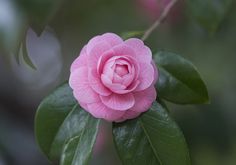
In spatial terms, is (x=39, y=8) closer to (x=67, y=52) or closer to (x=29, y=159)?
(x=29, y=159)

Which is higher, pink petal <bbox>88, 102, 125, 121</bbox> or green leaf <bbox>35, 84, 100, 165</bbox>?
pink petal <bbox>88, 102, 125, 121</bbox>

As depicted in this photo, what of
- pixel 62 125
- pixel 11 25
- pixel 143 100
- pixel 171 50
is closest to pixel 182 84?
pixel 143 100

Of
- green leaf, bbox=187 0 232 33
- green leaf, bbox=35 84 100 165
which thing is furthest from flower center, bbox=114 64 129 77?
green leaf, bbox=187 0 232 33

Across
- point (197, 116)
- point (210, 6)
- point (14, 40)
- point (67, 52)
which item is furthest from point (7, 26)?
point (67, 52)

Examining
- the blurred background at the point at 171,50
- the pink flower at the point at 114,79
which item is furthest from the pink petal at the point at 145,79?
the blurred background at the point at 171,50

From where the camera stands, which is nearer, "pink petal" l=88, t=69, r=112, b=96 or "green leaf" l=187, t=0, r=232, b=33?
"pink petal" l=88, t=69, r=112, b=96

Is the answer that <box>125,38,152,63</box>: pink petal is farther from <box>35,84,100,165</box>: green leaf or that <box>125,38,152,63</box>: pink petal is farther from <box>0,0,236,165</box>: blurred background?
<box>0,0,236,165</box>: blurred background
